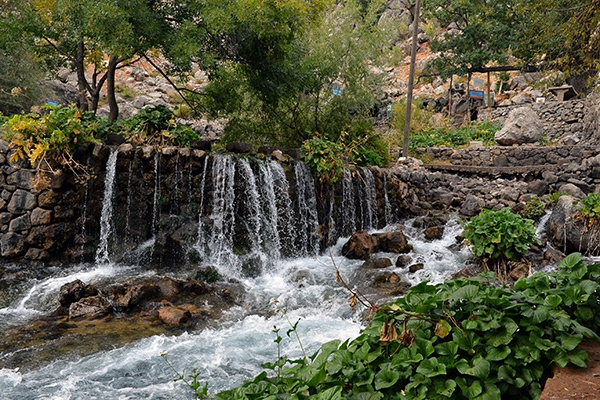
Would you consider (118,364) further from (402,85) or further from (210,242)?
(402,85)

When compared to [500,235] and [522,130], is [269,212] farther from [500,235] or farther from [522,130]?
[522,130]

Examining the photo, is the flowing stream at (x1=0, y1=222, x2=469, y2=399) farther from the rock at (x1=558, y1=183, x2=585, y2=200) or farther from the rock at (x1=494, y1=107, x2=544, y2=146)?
the rock at (x1=494, y1=107, x2=544, y2=146)

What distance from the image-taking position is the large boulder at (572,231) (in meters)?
8.17

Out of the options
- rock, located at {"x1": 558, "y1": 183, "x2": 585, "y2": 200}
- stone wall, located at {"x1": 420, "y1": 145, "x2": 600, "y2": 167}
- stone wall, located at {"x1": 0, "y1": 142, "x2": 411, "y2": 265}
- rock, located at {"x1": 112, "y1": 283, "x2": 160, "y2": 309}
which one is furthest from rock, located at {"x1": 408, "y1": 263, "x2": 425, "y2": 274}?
stone wall, located at {"x1": 420, "y1": 145, "x2": 600, "y2": 167}

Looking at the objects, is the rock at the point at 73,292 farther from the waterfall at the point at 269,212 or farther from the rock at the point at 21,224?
the waterfall at the point at 269,212

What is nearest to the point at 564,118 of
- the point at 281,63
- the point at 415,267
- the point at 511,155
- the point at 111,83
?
the point at 511,155

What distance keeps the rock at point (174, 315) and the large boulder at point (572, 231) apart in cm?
701

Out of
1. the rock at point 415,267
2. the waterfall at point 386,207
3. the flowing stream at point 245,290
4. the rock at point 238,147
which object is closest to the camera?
the flowing stream at point 245,290

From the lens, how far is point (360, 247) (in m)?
8.97

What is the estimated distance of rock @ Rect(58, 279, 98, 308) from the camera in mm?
5906

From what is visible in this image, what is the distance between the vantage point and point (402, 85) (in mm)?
28641

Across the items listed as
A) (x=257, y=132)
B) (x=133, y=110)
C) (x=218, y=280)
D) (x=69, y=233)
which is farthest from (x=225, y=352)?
(x=133, y=110)

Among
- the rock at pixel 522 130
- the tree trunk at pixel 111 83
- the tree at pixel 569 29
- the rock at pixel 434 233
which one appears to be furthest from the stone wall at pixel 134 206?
the rock at pixel 522 130

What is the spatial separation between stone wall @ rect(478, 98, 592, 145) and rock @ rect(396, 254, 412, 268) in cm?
994
